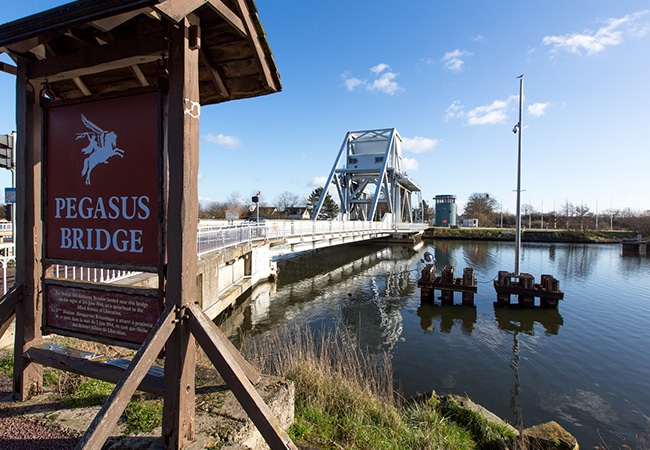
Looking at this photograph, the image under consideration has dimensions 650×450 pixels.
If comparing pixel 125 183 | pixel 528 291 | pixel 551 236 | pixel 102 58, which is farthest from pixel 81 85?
pixel 551 236

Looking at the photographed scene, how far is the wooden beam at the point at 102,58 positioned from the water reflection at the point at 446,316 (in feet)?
39.2

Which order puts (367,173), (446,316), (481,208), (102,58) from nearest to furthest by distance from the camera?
(102,58)
(446,316)
(367,173)
(481,208)

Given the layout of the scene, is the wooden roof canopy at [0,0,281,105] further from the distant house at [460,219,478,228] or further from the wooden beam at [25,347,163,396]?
the distant house at [460,219,478,228]

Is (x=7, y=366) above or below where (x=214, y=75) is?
below

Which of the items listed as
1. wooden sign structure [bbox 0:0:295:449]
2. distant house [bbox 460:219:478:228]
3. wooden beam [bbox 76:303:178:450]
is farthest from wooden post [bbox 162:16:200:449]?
distant house [bbox 460:219:478:228]

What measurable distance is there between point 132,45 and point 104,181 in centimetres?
112

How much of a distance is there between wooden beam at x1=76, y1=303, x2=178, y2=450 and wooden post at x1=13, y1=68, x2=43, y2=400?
5.48ft

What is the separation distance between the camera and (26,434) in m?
2.70

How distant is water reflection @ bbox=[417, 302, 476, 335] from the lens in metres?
12.5

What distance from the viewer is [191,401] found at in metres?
2.61

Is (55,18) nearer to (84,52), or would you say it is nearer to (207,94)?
(84,52)

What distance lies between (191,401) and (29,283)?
191cm

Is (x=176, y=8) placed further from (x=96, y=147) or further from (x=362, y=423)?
(x=362, y=423)

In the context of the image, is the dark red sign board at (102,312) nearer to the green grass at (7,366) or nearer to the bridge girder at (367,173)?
the green grass at (7,366)
